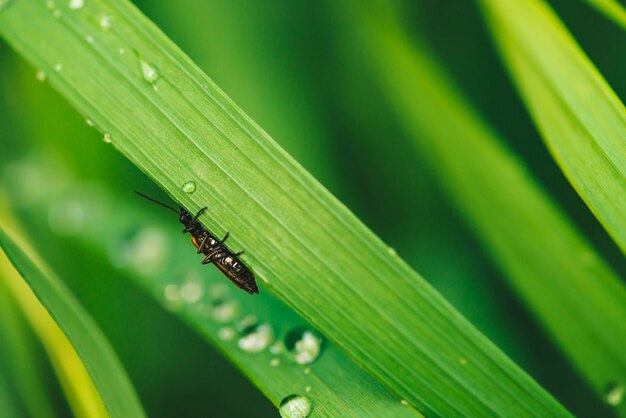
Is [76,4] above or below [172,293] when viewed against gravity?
above

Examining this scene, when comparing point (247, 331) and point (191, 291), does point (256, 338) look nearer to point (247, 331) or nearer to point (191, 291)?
point (247, 331)

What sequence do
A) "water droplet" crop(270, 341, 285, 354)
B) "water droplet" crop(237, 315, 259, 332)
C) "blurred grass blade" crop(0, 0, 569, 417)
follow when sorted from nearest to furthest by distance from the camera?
1. "blurred grass blade" crop(0, 0, 569, 417)
2. "water droplet" crop(270, 341, 285, 354)
3. "water droplet" crop(237, 315, 259, 332)

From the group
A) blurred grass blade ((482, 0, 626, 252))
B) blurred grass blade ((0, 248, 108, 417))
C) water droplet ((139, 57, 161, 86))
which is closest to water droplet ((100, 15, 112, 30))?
water droplet ((139, 57, 161, 86))

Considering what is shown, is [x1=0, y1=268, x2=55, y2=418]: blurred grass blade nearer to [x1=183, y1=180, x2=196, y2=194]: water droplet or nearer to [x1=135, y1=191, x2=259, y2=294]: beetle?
[x1=135, y1=191, x2=259, y2=294]: beetle

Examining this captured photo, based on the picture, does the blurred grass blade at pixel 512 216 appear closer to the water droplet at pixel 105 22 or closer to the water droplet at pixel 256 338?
the water droplet at pixel 256 338

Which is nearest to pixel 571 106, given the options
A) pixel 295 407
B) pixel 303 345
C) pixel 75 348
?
pixel 303 345

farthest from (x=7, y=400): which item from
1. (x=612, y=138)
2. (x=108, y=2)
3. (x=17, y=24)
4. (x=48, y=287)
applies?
(x=612, y=138)
